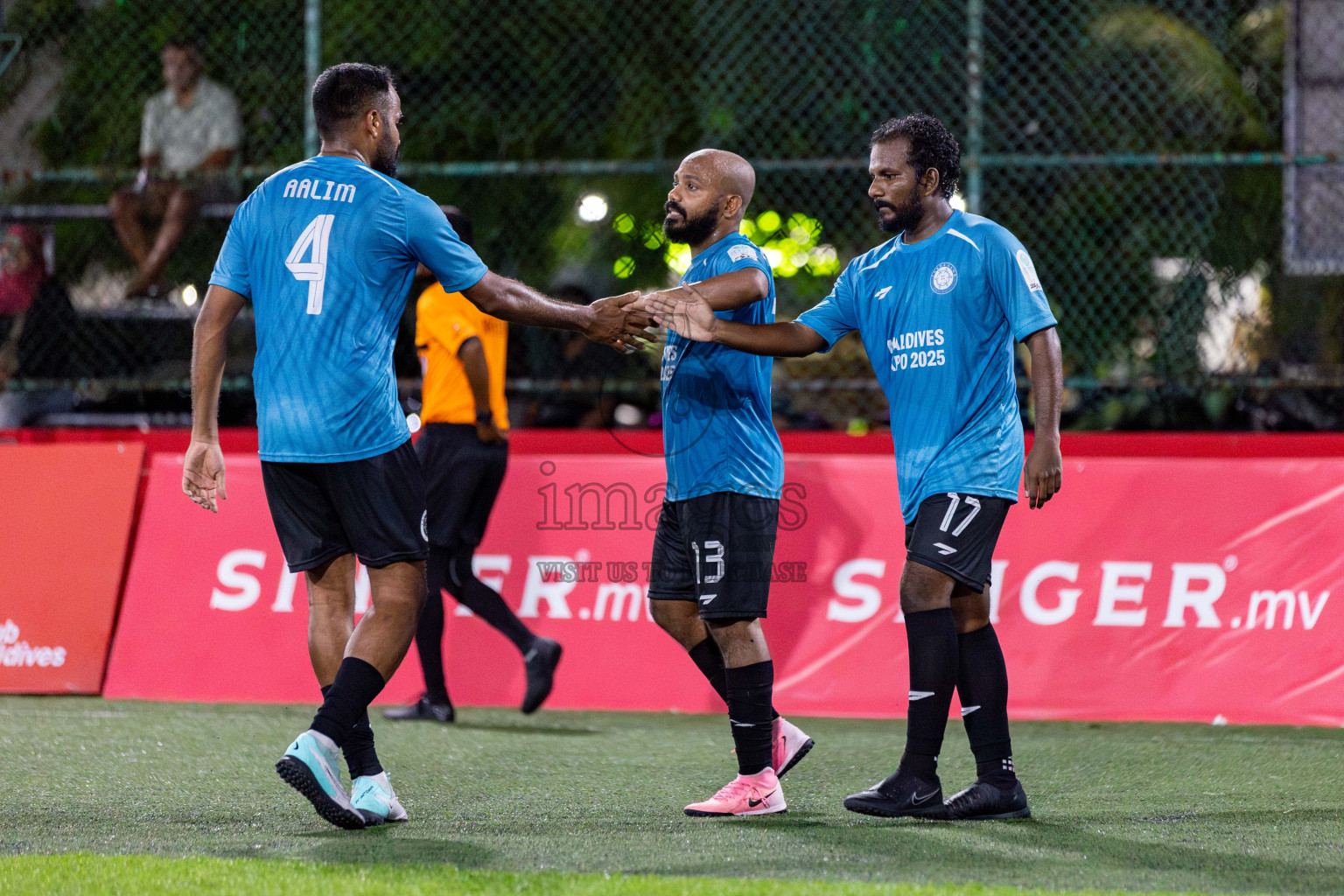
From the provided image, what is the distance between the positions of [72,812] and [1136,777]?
3477 millimetres

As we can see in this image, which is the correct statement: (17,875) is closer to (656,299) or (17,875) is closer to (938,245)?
(656,299)

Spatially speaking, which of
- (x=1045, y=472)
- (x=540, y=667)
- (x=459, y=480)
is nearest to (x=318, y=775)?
(x=1045, y=472)

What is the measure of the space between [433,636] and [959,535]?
301cm

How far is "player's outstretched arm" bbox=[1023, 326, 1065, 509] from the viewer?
4098 mm

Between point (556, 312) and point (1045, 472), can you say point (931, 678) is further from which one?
point (556, 312)

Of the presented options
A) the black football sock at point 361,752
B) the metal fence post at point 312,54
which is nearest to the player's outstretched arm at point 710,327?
the black football sock at point 361,752

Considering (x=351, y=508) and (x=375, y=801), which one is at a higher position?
(x=351, y=508)

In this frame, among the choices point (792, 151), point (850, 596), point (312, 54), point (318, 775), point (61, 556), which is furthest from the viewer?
point (792, 151)

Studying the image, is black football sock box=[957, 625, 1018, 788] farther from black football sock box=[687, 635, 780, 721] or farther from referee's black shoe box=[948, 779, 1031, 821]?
black football sock box=[687, 635, 780, 721]

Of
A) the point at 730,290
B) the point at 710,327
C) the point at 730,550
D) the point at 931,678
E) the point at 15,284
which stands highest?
the point at 15,284

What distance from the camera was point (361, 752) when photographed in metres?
4.09

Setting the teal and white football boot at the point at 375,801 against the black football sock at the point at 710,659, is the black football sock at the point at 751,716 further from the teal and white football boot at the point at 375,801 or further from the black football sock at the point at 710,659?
the teal and white football boot at the point at 375,801

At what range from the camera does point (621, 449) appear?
289 inches

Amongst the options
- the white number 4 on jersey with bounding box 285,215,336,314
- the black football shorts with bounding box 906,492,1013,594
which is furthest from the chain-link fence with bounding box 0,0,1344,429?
the white number 4 on jersey with bounding box 285,215,336,314
